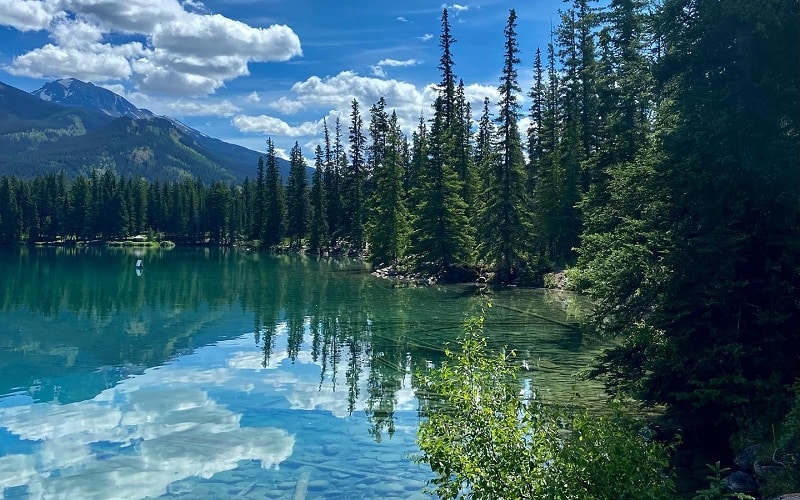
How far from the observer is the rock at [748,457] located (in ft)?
37.4

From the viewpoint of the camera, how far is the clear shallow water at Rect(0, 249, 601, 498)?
1345 cm

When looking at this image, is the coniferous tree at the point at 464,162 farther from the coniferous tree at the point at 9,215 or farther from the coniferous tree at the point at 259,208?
the coniferous tree at the point at 9,215

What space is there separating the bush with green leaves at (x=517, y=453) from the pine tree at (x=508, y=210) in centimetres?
4142

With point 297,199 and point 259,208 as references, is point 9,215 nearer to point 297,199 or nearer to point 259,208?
point 259,208

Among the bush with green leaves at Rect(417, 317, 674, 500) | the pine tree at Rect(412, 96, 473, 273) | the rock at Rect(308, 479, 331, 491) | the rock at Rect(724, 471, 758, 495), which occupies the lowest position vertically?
the rock at Rect(308, 479, 331, 491)

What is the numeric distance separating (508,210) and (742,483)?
38.8 m

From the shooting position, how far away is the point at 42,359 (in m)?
25.2

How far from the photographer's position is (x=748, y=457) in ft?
38.0

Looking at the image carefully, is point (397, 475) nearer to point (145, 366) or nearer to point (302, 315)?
point (145, 366)

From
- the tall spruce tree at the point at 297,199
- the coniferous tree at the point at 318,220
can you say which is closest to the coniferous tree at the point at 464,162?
the coniferous tree at the point at 318,220

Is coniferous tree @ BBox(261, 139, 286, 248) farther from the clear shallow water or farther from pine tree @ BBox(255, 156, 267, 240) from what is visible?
the clear shallow water

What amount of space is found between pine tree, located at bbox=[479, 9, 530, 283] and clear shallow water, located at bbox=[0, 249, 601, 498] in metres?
5.47

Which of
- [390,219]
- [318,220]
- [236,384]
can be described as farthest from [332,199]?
[236,384]

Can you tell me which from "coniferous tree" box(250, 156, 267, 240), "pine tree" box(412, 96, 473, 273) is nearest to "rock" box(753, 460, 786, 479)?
"pine tree" box(412, 96, 473, 273)
